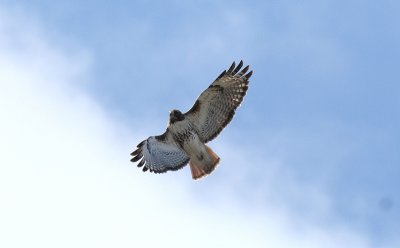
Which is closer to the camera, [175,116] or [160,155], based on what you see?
[175,116]

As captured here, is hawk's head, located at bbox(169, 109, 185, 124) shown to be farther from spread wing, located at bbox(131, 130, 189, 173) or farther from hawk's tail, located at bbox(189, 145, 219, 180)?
hawk's tail, located at bbox(189, 145, 219, 180)

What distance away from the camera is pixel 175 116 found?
2802 centimetres

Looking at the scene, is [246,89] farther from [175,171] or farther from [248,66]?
[175,171]

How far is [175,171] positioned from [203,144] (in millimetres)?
911

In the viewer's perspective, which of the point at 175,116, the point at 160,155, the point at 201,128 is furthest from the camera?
the point at 160,155

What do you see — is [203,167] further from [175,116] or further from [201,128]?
[175,116]

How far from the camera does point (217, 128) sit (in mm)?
28453

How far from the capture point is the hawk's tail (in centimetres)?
2834

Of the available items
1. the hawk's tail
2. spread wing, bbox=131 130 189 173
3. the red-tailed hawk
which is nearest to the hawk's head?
the red-tailed hawk

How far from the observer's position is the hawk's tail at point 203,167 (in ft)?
93.0

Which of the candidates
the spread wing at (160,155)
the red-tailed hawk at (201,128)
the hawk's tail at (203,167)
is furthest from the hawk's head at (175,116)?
the hawk's tail at (203,167)

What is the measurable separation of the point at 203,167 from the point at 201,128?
86cm

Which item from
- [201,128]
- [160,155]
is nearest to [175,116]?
[201,128]

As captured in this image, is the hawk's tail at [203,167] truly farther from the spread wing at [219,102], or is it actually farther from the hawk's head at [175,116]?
the hawk's head at [175,116]
